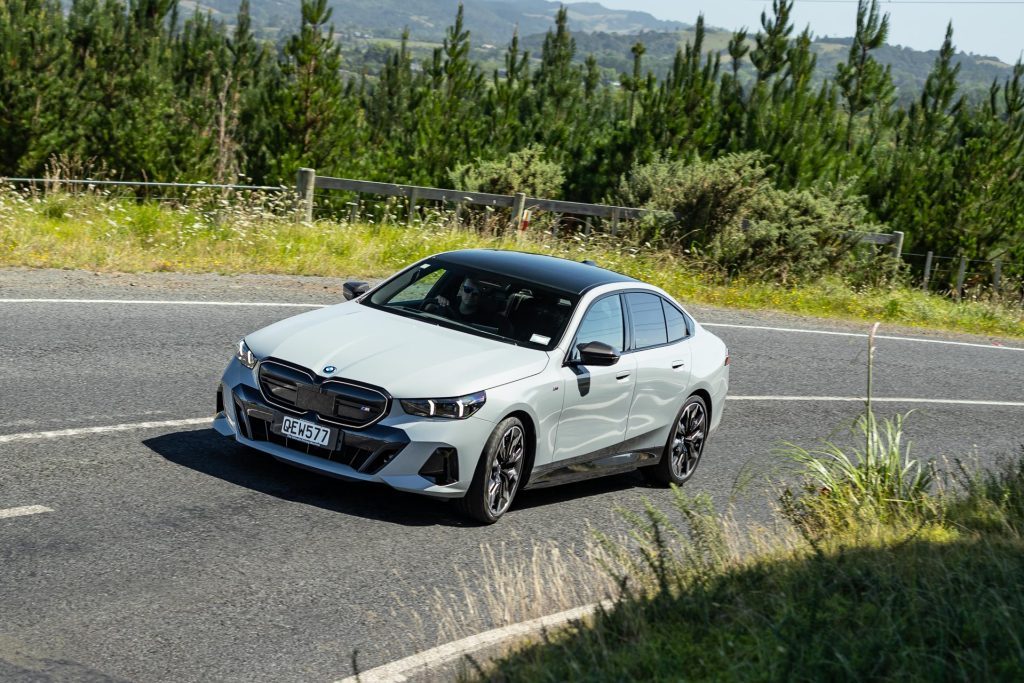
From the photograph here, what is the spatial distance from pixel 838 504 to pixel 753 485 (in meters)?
2.38

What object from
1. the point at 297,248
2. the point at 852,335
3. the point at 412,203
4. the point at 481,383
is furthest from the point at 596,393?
the point at 412,203

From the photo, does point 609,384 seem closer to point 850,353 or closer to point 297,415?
point 297,415

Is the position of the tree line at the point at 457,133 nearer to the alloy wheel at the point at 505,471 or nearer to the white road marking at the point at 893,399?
the white road marking at the point at 893,399

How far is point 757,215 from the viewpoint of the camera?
23.4 m

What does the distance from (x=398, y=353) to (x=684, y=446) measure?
3217 mm

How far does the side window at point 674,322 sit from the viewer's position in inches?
408

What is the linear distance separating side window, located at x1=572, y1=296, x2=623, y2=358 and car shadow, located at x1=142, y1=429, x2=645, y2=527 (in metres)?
1.25

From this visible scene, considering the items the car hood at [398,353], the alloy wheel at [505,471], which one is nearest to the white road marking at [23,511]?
the car hood at [398,353]

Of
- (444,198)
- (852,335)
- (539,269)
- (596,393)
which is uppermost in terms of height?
(539,269)

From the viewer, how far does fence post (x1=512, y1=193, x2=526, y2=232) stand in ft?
70.9

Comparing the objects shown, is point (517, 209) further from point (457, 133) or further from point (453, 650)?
point (457, 133)

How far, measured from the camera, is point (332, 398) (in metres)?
7.86

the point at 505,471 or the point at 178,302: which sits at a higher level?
the point at 505,471

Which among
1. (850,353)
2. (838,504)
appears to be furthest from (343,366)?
(850,353)
